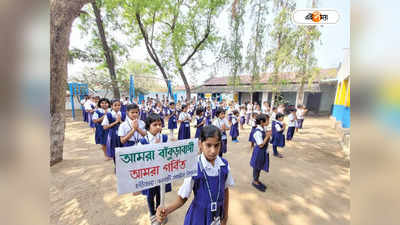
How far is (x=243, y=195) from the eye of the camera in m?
2.87

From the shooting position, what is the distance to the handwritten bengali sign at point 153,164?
3.51 ft

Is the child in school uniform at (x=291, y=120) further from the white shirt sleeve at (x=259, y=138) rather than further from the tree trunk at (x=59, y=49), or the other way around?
the tree trunk at (x=59, y=49)

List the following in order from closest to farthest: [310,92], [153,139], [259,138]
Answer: [153,139]
[259,138]
[310,92]

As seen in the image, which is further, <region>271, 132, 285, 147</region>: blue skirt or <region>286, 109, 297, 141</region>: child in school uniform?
<region>286, 109, 297, 141</region>: child in school uniform

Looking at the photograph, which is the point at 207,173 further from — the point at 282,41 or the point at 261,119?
the point at 282,41

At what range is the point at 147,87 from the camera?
1827 centimetres

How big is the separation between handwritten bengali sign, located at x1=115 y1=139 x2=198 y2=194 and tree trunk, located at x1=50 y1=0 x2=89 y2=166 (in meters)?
3.54

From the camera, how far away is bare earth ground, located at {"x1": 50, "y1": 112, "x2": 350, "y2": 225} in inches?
91.0

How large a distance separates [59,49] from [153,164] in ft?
12.4

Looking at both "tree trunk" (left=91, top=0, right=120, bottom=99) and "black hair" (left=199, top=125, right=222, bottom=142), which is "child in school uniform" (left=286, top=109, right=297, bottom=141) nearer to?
"black hair" (left=199, top=125, right=222, bottom=142)

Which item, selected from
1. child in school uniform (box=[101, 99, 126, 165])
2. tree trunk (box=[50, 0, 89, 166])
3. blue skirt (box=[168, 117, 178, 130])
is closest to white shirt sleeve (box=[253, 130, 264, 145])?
child in school uniform (box=[101, 99, 126, 165])

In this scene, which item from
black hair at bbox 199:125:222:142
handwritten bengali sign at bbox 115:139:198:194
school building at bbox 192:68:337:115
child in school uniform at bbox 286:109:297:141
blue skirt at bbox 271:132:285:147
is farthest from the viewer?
school building at bbox 192:68:337:115

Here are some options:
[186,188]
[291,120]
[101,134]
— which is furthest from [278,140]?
[101,134]
